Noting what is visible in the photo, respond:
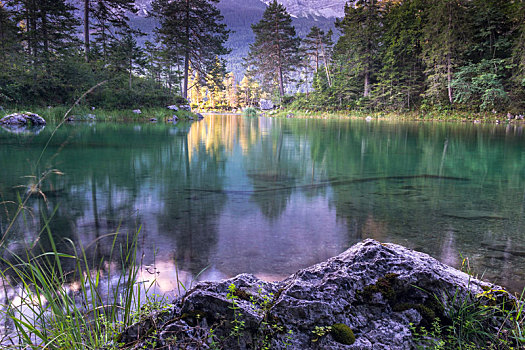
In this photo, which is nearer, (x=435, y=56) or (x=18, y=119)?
(x=18, y=119)

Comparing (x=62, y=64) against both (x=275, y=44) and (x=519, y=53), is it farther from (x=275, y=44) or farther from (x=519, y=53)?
(x=275, y=44)

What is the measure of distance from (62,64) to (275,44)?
3624cm

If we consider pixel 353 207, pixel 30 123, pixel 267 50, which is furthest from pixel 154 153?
pixel 267 50

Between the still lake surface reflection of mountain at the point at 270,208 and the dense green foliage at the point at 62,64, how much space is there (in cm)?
1561

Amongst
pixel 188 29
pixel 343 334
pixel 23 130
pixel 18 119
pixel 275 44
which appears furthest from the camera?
pixel 275 44

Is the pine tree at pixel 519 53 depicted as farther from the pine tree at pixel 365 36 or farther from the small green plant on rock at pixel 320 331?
the small green plant on rock at pixel 320 331

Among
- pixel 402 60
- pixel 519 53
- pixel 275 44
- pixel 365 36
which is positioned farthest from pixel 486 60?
pixel 275 44

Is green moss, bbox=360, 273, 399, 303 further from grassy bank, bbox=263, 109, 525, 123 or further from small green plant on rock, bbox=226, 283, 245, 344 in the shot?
grassy bank, bbox=263, 109, 525, 123

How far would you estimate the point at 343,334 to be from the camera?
1.55 metres

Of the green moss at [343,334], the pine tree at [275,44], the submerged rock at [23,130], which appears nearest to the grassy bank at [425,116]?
the pine tree at [275,44]

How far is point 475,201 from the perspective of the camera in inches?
204

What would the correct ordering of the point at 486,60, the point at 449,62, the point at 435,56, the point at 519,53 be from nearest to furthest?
the point at 519,53, the point at 486,60, the point at 449,62, the point at 435,56

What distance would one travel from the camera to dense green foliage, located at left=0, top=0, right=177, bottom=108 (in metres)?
23.1

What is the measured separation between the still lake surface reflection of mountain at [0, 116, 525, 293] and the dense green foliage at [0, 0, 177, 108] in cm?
1561
